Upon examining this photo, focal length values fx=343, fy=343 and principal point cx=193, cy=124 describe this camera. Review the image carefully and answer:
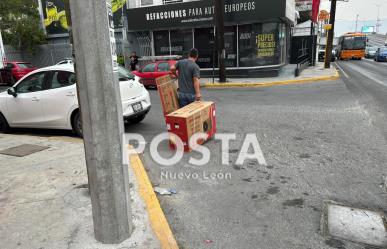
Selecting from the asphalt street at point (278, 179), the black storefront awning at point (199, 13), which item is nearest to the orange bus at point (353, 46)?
the black storefront awning at point (199, 13)

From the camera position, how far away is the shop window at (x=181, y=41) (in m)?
20.6

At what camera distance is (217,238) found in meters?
3.56

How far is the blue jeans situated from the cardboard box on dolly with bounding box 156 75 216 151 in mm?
165

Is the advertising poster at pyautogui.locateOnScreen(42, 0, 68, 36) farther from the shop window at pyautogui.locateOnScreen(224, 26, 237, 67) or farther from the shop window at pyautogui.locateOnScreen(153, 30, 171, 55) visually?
the shop window at pyautogui.locateOnScreen(224, 26, 237, 67)

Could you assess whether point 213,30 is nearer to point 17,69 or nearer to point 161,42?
point 161,42

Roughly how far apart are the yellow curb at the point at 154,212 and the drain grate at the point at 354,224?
165cm

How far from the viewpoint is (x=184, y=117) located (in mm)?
5918

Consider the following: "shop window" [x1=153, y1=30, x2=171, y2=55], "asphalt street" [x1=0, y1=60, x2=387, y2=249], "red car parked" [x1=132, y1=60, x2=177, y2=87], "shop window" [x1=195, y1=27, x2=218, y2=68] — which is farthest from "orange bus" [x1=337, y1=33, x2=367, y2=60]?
"asphalt street" [x1=0, y1=60, x2=387, y2=249]

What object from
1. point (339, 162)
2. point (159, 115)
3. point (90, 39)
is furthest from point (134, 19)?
point (90, 39)

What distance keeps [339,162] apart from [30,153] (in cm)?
547

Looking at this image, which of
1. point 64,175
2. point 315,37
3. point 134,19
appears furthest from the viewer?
point 315,37

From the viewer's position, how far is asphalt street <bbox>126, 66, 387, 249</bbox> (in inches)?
144

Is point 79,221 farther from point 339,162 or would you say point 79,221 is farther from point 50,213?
point 339,162

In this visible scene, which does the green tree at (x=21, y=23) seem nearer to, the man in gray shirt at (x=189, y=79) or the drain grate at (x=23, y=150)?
the drain grate at (x=23, y=150)
